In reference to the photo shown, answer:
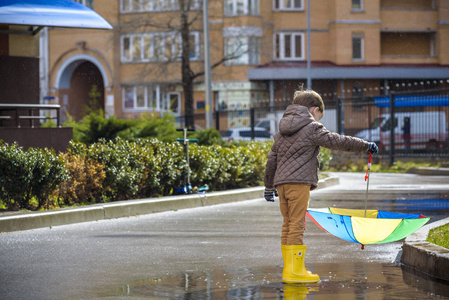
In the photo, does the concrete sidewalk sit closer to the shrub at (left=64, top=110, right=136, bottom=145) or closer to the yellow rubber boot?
the yellow rubber boot

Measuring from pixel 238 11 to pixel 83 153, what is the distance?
3711cm

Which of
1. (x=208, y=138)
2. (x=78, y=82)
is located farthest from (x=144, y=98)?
(x=208, y=138)

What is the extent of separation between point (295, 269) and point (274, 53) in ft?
150

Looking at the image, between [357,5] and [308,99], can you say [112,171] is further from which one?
[357,5]

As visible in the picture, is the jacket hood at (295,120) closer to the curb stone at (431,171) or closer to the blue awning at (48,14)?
the blue awning at (48,14)

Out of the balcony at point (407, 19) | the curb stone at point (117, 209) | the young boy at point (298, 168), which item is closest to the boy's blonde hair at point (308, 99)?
the young boy at point (298, 168)

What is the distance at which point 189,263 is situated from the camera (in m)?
8.00

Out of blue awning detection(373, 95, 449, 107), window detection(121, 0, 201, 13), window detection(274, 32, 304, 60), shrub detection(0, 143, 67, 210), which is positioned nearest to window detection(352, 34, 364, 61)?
window detection(274, 32, 304, 60)

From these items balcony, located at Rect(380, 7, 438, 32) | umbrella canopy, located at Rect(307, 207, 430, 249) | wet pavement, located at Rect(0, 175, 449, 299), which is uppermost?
balcony, located at Rect(380, 7, 438, 32)

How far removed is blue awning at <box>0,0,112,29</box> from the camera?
1703 centimetres

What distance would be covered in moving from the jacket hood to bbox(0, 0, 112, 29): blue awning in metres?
11.1

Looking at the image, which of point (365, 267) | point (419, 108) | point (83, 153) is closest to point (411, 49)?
point (419, 108)

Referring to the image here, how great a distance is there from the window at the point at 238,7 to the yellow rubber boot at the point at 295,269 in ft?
143

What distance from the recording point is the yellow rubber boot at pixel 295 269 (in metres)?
6.81
